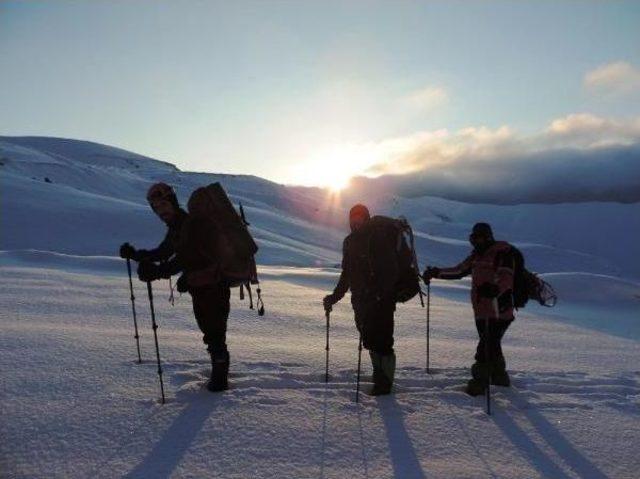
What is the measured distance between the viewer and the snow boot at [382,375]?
200 inches

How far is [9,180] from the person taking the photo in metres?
40.6

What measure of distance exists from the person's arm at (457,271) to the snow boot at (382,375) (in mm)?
1294

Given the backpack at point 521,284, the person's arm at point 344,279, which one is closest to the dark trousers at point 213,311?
the person's arm at point 344,279

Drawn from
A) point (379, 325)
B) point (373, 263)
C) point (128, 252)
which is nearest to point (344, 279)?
point (373, 263)

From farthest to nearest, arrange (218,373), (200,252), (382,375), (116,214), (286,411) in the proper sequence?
(116,214) → (382,375) → (218,373) → (200,252) → (286,411)

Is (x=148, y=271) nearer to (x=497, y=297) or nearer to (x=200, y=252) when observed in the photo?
(x=200, y=252)

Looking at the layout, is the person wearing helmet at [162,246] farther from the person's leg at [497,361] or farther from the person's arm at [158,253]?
the person's leg at [497,361]

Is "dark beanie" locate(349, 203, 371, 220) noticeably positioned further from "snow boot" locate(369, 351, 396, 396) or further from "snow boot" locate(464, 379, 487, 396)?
"snow boot" locate(464, 379, 487, 396)

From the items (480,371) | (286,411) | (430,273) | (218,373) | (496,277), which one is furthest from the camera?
(430,273)

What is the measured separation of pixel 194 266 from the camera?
480cm

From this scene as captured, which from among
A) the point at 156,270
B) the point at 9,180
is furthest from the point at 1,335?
the point at 9,180

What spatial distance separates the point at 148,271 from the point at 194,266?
43cm

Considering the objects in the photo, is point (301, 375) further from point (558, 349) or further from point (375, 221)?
point (558, 349)

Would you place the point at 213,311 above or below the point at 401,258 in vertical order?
below
